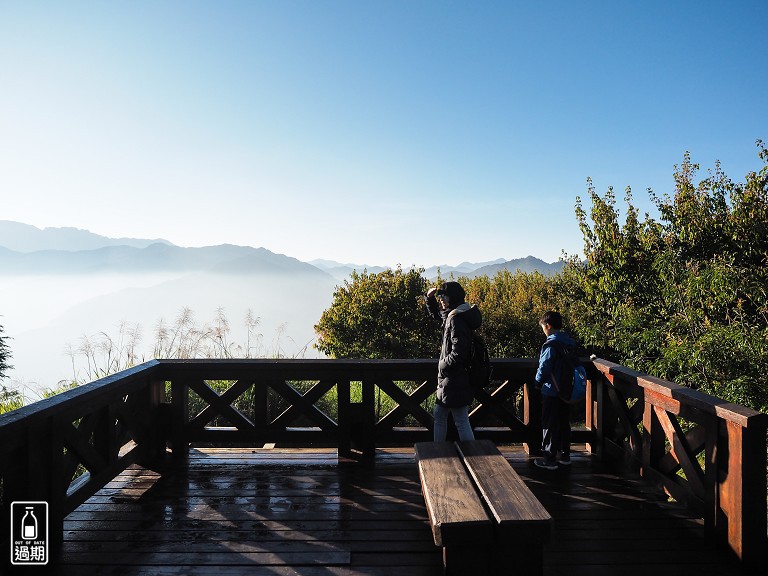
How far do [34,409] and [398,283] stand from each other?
38.3ft

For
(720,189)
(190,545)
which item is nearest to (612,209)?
(720,189)

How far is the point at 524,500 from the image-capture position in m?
2.86

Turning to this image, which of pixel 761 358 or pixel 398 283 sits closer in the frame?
pixel 761 358

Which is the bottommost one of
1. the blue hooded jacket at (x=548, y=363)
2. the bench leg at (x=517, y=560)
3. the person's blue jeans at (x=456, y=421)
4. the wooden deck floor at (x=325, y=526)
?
the wooden deck floor at (x=325, y=526)

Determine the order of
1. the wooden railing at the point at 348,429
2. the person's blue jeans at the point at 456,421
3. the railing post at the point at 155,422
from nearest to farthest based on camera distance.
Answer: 1. the wooden railing at the point at 348,429
2. the person's blue jeans at the point at 456,421
3. the railing post at the point at 155,422

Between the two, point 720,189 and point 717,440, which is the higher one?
point 720,189

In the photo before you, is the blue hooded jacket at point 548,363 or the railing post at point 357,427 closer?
the blue hooded jacket at point 548,363

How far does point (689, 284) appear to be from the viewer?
776 cm

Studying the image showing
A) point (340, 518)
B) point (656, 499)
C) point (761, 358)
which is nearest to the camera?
point (340, 518)

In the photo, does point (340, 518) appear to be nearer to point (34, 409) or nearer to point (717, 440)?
point (34, 409)

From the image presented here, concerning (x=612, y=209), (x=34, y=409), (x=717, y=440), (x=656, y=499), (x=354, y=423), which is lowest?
(x=656, y=499)

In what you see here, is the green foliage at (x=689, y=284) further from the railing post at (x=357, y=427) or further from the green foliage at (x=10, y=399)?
the green foliage at (x=10, y=399)

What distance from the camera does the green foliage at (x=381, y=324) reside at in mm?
→ 14156

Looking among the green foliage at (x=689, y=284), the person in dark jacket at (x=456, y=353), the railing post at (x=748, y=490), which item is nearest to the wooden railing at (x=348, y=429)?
the railing post at (x=748, y=490)
